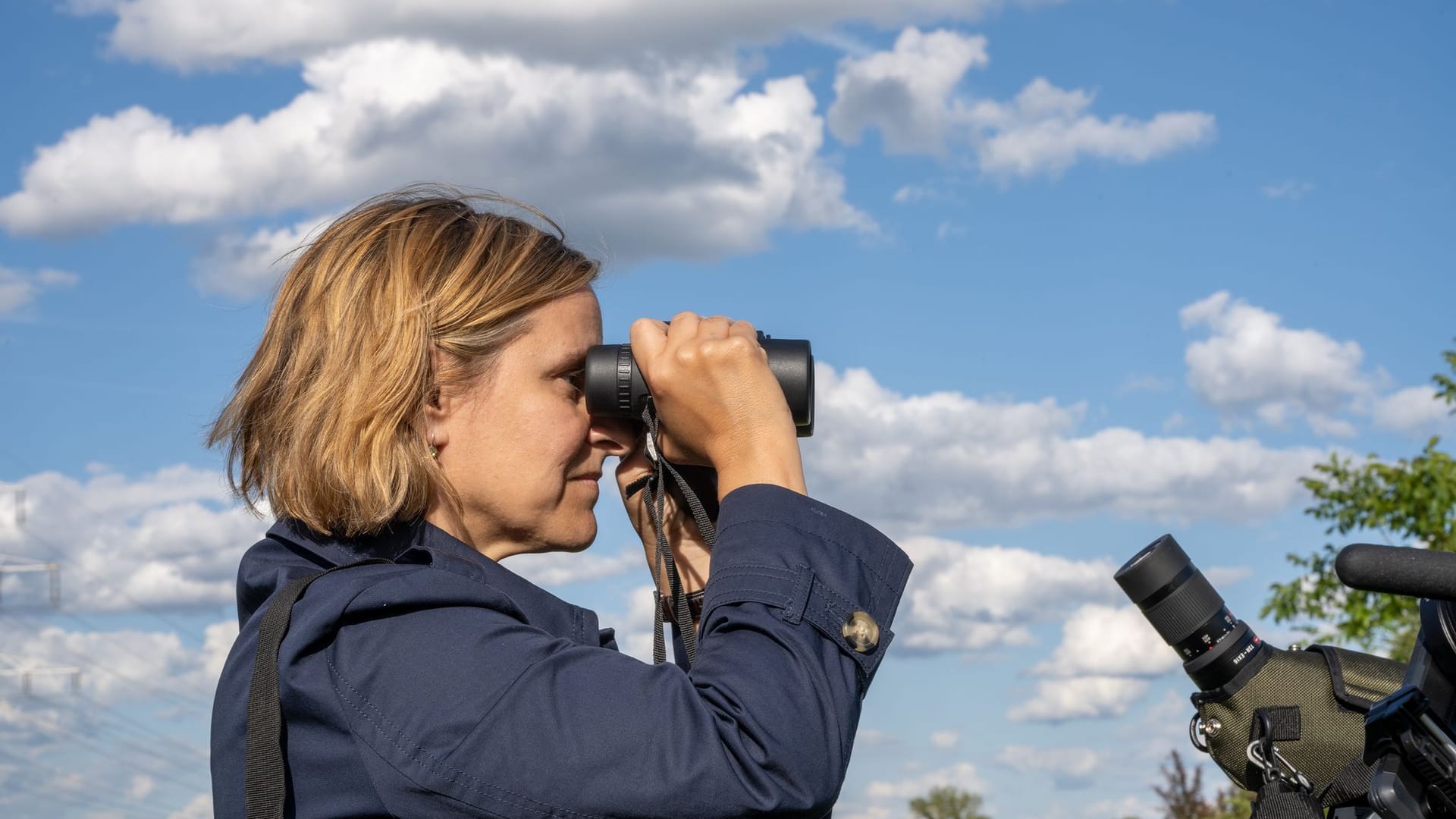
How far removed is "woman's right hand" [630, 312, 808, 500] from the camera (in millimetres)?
1838

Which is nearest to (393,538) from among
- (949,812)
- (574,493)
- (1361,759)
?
(574,493)

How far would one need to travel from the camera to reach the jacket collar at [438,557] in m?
1.85

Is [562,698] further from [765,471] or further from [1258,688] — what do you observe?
[1258,688]

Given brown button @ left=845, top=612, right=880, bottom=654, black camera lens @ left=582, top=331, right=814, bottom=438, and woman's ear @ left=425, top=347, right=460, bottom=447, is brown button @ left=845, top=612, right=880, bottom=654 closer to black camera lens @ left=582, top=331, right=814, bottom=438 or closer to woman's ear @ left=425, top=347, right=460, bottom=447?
black camera lens @ left=582, top=331, right=814, bottom=438

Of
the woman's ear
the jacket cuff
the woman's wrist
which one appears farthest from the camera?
the woman's ear

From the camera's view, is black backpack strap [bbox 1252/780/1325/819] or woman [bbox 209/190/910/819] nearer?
woman [bbox 209/190/910/819]

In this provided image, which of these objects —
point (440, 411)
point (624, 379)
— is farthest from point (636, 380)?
point (440, 411)

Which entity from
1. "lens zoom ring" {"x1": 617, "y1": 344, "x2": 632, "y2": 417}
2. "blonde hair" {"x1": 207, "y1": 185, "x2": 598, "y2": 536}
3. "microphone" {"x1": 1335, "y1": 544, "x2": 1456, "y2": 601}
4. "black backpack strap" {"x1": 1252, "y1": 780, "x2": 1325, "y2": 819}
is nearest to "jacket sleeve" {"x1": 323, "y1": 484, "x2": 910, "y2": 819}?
"blonde hair" {"x1": 207, "y1": 185, "x2": 598, "y2": 536}

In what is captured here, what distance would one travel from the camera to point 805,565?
5.64 feet

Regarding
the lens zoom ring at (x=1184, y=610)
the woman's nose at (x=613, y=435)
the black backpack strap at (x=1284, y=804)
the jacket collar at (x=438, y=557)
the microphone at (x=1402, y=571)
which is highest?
the woman's nose at (x=613, y=435)

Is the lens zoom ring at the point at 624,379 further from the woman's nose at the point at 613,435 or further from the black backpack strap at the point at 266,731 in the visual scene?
the black backpack strap at the point at 266,731

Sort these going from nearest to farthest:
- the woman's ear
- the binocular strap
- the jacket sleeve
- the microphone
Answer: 1. the microphone
2. the jacket sleeve
3. the woman's ear
4. the binocular strap

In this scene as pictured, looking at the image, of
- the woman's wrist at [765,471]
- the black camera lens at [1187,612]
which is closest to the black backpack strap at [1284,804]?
the black camera lens at [1187,612]

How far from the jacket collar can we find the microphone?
1.06 meters
